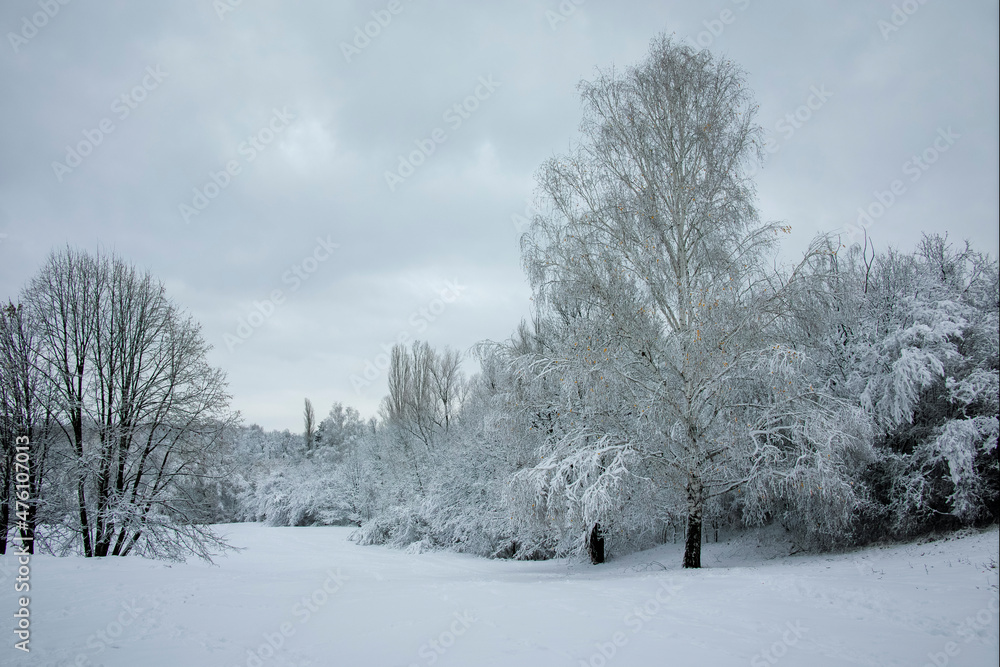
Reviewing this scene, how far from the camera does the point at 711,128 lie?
385 inches

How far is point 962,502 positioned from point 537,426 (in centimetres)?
752

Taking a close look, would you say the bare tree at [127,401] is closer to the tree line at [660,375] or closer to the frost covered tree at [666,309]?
the tree line at [660,375]

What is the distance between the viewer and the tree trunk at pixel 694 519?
8875mm

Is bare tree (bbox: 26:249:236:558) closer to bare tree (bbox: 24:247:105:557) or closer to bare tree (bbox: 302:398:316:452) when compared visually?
bare tree (bbox: 24:247:105:557)

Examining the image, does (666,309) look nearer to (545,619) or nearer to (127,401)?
(545,619)

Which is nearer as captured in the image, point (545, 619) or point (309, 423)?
point (545, 619)

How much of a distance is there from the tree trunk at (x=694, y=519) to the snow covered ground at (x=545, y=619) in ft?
4.31

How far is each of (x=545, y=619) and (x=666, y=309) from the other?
19.5 feet

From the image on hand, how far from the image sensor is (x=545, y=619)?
17.4 ft

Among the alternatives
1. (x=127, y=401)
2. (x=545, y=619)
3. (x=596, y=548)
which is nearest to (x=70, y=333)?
(x=127, y=401)

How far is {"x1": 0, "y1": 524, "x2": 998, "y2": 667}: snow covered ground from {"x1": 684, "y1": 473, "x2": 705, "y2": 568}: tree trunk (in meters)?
1.32

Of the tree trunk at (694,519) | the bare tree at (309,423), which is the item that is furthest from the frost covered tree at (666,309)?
the bare tree at (309,423)

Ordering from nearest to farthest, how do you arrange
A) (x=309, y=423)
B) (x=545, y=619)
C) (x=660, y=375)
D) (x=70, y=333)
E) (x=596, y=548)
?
(x=545, y=619)
(x=660, y=375)
(x=70, y=333)
(x=596, y=548)
(x=309, y=423)

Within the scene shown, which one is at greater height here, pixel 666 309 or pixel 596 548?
pixel 666 309
